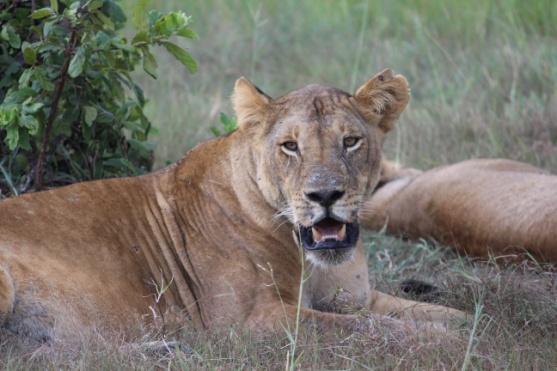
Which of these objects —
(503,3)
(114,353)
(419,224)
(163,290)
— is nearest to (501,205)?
(419,224)

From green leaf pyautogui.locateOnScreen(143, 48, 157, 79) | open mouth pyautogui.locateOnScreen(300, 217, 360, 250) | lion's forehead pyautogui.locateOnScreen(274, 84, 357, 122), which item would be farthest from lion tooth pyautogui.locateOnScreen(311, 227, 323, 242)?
green leaf pyautogui.locateOnScreen(143, 48, 157, 79)

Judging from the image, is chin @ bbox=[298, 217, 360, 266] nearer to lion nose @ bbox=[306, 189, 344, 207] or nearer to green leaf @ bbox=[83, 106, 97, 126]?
lion nose @ bbox=[306, 189, 344, 207]

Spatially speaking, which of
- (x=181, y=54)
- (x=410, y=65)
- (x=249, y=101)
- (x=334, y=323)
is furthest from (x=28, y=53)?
(x=410, y=65)

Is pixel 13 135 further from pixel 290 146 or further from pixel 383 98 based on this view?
pixel 383 98

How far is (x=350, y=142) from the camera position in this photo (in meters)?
3.98

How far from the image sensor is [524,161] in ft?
21.1

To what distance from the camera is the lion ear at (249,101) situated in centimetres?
413

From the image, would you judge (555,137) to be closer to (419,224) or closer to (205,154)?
(419,224)

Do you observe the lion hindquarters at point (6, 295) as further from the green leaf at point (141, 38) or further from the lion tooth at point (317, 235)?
the green leaf at point (141, 38)

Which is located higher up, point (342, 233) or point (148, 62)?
point (148, 62)

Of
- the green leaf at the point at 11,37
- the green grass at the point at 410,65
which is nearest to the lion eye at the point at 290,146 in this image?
the green leaf at the point at 11,37

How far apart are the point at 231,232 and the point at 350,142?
1.80 feet

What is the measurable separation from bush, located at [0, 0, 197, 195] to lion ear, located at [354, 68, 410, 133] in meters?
0.71

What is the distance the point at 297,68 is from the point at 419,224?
3.09m
